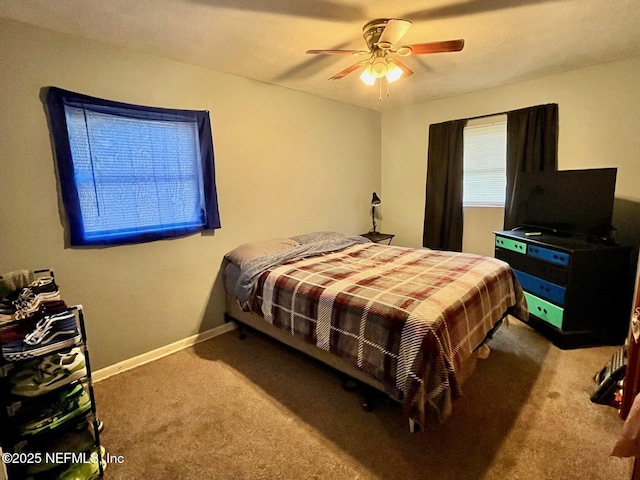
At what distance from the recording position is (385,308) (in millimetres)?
1777

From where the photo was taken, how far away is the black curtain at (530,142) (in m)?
3.27

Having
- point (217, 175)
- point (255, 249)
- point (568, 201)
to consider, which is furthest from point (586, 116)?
point (217, 175)

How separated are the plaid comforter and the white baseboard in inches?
31.0

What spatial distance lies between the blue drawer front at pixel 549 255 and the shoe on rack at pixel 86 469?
332cm

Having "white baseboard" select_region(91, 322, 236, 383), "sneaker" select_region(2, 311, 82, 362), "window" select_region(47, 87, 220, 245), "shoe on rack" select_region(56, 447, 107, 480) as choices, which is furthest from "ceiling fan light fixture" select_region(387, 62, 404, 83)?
"shoe on rack" select_region(56, 447, 107, 480)

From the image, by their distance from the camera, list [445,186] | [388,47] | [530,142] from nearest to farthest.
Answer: [388,47]
[530,142]
[445,186]

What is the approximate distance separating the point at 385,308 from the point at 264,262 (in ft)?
4.11

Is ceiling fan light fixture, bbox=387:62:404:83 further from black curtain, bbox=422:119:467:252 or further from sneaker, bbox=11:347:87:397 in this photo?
sneaker, bbox=11:347:87:397

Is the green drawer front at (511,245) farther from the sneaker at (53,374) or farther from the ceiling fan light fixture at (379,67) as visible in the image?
the sneaker at (53,374)

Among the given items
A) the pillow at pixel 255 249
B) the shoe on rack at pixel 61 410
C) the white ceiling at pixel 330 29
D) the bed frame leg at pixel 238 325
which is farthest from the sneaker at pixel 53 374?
the white ceiling at pixel 330 29

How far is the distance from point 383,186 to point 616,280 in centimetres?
284

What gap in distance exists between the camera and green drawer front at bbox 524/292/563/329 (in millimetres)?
2662

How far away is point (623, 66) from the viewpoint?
9.35ft

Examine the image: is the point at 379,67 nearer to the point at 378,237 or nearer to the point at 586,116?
the point at 586,116
